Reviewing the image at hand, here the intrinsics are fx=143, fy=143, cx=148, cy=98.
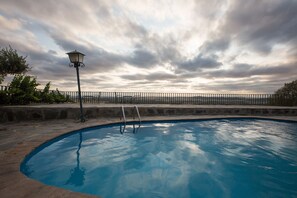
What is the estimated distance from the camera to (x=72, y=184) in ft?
10.1

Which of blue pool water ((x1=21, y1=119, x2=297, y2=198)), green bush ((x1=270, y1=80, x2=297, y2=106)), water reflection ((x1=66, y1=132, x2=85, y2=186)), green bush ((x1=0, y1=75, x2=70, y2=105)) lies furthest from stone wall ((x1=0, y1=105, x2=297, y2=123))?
green bush ((x1=270, y1=80, x2=297, y2=106))

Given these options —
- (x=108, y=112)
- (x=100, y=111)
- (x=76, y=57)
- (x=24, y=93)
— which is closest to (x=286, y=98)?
(x=108, y=112)

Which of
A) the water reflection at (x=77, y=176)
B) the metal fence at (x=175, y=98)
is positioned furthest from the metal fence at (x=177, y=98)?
the water reflection at (x=77, y=176)

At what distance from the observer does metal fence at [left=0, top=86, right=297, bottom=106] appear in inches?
547

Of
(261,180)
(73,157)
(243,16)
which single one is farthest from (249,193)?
(243,16)

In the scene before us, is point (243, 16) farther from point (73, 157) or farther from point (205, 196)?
point (73, 157)

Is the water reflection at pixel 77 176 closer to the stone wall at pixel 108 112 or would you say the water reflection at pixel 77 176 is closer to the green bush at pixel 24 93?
the stone wall at pixel 108 112

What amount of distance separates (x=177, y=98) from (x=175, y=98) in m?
0.27

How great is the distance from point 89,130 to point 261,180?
5.95 m

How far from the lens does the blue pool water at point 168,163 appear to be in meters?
3.08

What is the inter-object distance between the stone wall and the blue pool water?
73.3 inches

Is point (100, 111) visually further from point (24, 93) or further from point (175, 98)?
point (175, 98)

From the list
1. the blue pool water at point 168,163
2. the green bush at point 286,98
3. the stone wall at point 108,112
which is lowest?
the blue pool water at point 168,163

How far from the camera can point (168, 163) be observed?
167 inches
